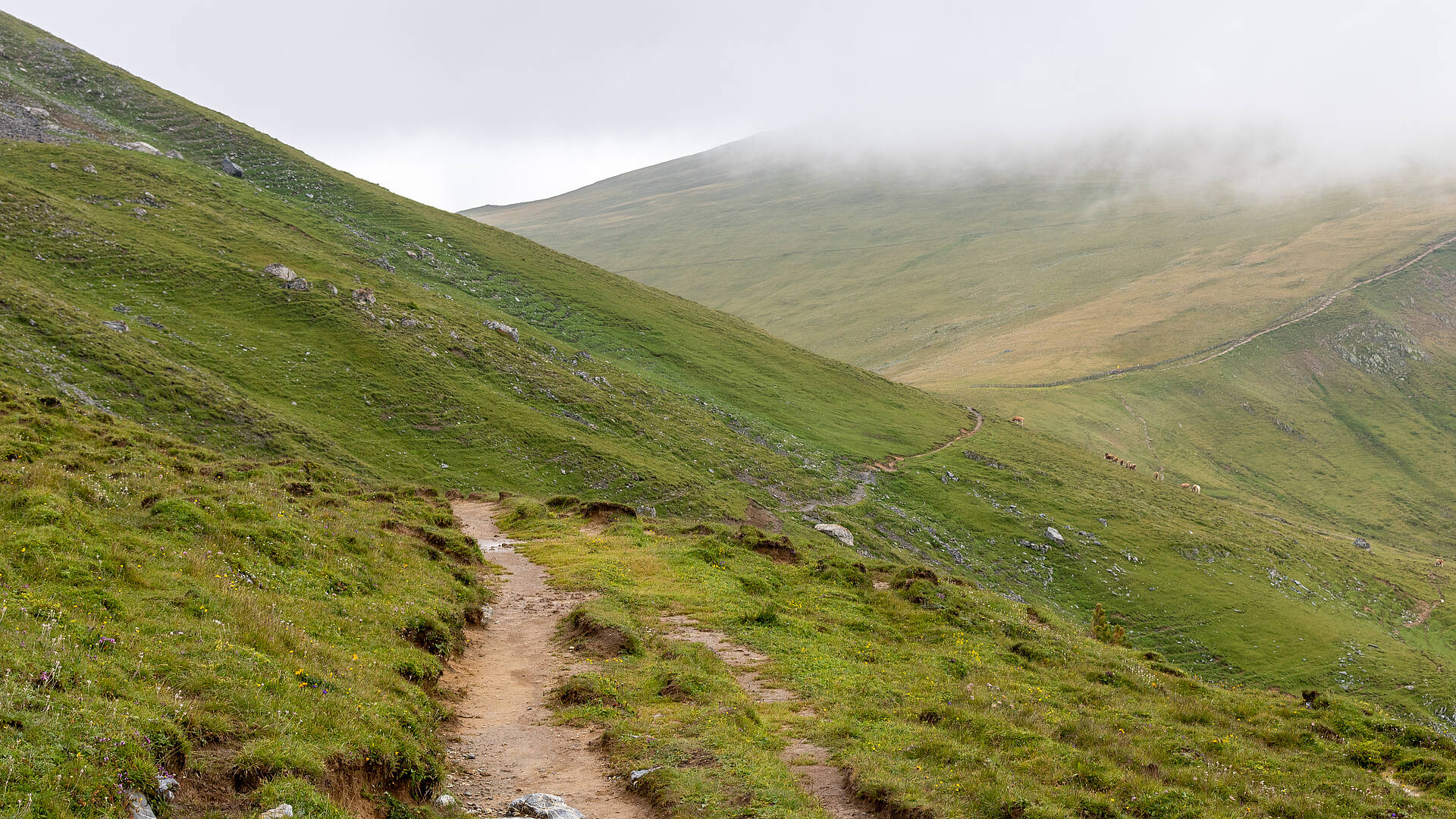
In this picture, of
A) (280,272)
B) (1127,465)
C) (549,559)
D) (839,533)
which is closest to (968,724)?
(549,559)

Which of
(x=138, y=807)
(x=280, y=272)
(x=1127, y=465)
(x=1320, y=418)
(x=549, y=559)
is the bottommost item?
(x=1320, y=418)

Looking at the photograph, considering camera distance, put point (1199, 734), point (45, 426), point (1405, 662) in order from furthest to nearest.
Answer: point (1405, 662)
point (45, 426)
point (1199, 734)

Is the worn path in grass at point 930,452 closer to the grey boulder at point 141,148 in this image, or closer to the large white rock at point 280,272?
the large white rock at point 280,272

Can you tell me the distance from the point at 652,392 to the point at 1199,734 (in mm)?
60630

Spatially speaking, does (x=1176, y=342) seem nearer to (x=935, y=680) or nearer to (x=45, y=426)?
(x=935, y=680)

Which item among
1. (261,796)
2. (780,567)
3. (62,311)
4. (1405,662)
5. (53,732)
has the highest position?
(62,311)

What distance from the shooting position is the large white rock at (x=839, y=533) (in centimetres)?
5538

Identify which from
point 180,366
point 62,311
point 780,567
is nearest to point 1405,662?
point 780,567

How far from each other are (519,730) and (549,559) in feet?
56.9

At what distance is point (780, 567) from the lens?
35250 mm

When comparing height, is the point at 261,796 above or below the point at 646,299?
below

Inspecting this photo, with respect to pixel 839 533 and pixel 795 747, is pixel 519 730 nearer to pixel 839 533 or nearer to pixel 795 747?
pixel 795 747

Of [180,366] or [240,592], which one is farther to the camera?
[180,366]

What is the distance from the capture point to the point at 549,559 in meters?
33.9
